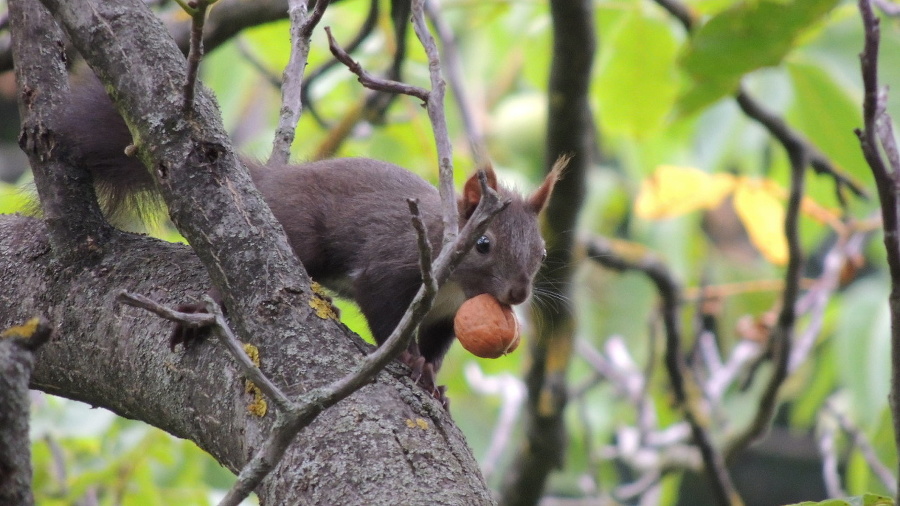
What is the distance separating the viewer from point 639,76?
2.78 m

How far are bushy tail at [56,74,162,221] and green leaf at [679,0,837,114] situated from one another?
1.12 meters

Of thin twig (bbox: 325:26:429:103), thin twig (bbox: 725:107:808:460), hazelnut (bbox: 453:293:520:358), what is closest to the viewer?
thin twig (bbox: 325:26:429:103)

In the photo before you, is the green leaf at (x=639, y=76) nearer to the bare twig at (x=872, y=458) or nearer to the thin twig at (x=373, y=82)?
the bare twig at (x=872, y=458)

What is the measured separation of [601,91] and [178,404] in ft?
6.00

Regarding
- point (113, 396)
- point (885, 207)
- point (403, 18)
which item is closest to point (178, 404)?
point (113, 396)

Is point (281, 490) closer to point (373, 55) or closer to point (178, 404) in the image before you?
point (178, 404)

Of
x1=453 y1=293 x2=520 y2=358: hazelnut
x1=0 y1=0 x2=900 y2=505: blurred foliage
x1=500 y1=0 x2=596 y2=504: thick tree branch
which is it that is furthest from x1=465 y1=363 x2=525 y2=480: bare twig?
x1=453 y1=293 x2=520 y2=358: hazelnut

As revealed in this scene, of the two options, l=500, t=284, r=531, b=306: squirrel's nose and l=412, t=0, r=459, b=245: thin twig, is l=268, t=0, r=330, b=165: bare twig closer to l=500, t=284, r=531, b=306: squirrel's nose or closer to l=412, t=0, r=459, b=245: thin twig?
l=412, t=0, r=459, b=245: thin twig

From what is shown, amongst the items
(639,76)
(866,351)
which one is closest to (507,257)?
(639,76)

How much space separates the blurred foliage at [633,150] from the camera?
2.34m

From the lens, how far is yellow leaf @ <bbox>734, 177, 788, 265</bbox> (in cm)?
307

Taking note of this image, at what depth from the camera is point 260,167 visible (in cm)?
247

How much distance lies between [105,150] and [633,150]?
2384 mm

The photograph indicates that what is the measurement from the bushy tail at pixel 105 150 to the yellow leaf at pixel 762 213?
5.77ft
